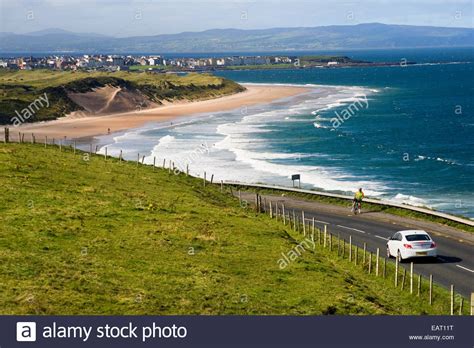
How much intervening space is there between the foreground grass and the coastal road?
3262 mm

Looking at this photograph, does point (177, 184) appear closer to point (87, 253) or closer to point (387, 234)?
point (387, 234)

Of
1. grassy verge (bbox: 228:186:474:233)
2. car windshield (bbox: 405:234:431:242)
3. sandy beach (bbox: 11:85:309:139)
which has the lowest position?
sandy beach (bbox: 11:85:309:139)

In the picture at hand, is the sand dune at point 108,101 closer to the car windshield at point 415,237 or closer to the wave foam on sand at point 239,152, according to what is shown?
the wave foam on sand at point 239,152

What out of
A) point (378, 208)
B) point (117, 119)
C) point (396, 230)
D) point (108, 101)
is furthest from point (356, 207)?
point (108, 101)

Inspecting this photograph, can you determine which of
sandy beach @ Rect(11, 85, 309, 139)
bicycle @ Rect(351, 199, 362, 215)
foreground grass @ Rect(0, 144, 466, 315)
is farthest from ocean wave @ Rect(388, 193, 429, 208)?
sandy beach @ Rect(11, 85, 309, 139)

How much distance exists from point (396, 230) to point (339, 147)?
57.2m

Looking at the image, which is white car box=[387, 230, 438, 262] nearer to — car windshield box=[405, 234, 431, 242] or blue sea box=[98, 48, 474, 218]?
car windshield box=[405, 234, 431, 242]

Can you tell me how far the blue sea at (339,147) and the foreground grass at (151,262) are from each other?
27101 mm

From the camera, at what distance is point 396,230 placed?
4297cm

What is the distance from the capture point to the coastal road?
32562 mm

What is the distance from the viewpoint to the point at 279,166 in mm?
81438

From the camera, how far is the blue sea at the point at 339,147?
229 feet

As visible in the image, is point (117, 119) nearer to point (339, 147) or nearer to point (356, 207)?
point (339, 147)

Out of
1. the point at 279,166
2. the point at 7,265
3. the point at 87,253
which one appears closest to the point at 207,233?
the point at 87,253
